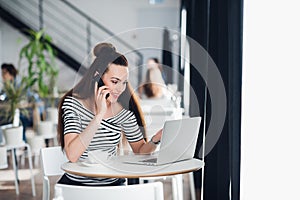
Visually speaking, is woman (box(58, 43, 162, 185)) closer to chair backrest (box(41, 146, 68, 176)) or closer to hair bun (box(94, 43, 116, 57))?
hair bun (box(94, 43, 116, 57))

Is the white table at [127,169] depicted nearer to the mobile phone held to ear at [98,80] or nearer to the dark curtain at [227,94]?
the dark curtain at [227,94]

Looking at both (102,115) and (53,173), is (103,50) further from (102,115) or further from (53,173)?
(53,173)

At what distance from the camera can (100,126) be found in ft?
6.81

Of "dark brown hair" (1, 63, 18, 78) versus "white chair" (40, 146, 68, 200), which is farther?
"dark brown hair" (1, 63, 18, 78)

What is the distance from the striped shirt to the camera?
2.04 m

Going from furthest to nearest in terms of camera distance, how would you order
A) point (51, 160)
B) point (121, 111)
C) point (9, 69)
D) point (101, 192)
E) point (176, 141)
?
point (9, 69) → point (51, 160) → point (121, 111) → point (176, 141) → point (101, 192)

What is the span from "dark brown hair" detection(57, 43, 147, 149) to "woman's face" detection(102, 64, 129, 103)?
0.02 m

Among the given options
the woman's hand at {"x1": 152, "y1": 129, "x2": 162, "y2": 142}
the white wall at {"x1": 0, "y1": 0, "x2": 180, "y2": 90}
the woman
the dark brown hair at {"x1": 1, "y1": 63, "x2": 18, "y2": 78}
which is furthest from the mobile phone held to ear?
the white wall at {"x1": 0, "y1": 0, "x2": 180, "y2": 90}

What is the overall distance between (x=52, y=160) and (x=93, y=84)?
545mm

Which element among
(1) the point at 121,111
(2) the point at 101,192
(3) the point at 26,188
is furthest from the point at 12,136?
(2) the point at 101,192

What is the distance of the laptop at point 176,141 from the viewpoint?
1872mm

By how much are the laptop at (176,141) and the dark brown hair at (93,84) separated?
255 mm
